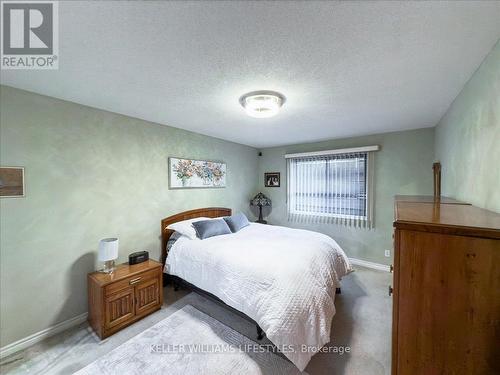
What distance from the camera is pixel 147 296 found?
2.29m

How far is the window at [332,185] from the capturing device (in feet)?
11.9

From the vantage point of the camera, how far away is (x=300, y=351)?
1.49m

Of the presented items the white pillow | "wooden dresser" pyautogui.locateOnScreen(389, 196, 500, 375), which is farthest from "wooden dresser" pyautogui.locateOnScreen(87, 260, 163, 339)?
"wooden dresser" pyautogui.locateOnScreen(389, 196, 500, 375)

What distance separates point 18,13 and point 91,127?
134 centimetres

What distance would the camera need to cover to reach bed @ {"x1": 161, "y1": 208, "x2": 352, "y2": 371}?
1543mm

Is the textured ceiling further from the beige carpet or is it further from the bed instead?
the beige carpet

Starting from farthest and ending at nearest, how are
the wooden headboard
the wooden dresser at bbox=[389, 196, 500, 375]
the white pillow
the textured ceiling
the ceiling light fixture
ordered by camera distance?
the wooden headboard, the white pillow, the ceiling light fixture, the textured ceiling, the wooden dresser at bbox=[389, 196, 500, 375]

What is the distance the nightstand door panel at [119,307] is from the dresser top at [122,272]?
150 millimetres

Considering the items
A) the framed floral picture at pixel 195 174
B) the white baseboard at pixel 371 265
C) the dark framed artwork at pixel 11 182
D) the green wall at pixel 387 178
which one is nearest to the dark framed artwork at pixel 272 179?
the green wall at pixel 387 178

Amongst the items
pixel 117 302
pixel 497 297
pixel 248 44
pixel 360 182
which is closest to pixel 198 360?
pixel 117 302

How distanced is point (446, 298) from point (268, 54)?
1.63 m

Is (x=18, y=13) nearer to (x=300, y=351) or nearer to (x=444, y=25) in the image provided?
(x=444, y=25)

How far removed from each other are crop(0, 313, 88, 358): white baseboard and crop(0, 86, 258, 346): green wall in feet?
0.15

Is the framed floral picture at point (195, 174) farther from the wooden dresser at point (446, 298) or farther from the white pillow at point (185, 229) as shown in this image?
the wooden dresser at point (446, 298)
